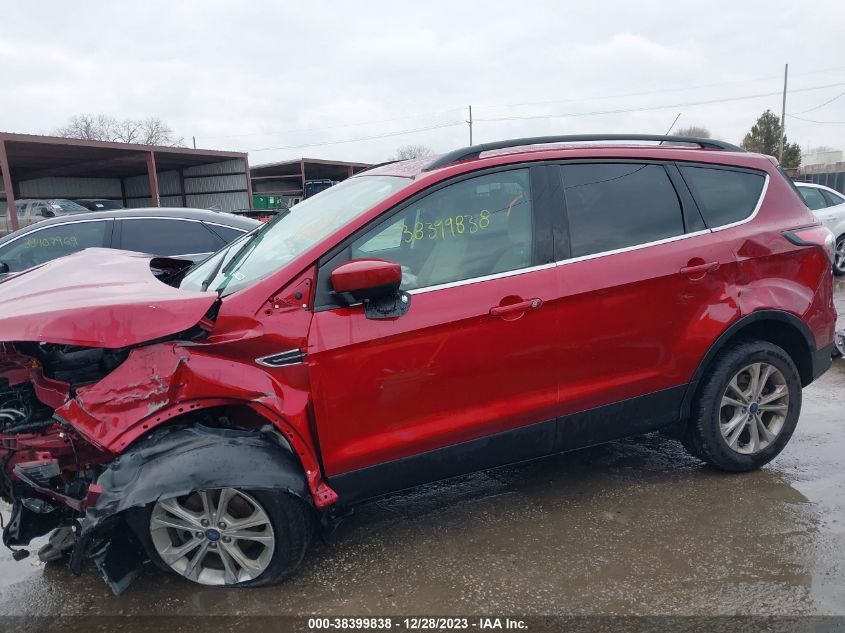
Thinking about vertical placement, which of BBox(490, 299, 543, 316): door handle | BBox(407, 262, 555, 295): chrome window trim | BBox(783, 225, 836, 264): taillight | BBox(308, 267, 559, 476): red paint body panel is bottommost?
BBox(308, 267, 559, 476): red paint body panel

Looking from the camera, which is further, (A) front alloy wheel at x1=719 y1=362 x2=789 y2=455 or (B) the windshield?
(A) front alloy wheel at x1=719 y1=362 x2=789 y2=455

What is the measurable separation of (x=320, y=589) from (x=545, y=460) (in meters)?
1.71

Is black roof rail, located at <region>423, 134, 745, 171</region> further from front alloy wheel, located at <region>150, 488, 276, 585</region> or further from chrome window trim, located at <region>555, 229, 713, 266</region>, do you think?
front alloy wheel, located at <region>150, 488, 276, 585</region>

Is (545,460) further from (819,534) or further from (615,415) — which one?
(819,534)

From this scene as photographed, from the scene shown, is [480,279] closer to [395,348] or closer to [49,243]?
[395,348]

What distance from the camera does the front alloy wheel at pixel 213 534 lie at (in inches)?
99.9

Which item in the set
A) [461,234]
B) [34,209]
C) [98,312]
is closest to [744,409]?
[461,234]

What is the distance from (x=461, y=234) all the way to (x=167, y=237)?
4280 mm

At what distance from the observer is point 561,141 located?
10.7 feet

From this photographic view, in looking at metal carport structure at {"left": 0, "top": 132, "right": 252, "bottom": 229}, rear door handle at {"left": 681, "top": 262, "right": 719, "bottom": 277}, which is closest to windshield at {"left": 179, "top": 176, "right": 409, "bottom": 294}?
rear door handle at {"left": 681, "top": 262, "right": 719, "bottom": 277}

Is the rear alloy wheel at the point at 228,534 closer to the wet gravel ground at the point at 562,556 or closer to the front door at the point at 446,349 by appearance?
the wet gravel ground at the point at 562,556

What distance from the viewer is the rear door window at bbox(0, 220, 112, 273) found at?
6.28 m

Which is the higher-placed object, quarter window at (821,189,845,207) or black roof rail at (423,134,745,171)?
black roof rail at (423,134,745,171)

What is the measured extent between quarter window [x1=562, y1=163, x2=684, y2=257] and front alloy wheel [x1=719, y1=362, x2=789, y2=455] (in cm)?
95
